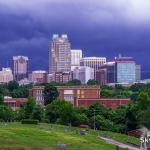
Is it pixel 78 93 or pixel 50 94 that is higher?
pixel 78 93

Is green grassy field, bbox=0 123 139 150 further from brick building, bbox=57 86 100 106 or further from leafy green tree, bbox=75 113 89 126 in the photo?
brick building, bbox=57 86 100 106

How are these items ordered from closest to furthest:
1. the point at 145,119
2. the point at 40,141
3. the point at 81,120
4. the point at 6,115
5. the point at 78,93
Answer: the point at 40,141
the point at 145,119
the point at 81,120
the point at 6,115
the point at 78,93

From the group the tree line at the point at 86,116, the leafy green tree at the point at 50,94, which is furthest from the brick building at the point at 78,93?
the tree line at the point at 86,116

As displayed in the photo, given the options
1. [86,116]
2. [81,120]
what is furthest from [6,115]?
[86,116]

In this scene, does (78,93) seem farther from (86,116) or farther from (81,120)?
(81,120)

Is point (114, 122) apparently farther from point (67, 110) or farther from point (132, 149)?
point (132, 149)

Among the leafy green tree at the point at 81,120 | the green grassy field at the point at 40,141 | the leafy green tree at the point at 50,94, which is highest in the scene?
the leafy green tree at the point at 50,94

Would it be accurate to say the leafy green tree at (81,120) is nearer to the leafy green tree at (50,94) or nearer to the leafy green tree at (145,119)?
the leafy green tree at (145,119)

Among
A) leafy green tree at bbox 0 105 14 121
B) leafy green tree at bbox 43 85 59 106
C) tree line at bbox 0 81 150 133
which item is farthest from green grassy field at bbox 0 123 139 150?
leafy green tree at bbox 43 85 59 106

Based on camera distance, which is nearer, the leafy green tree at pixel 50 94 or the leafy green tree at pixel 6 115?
the leafy green tree at pixel 6 115

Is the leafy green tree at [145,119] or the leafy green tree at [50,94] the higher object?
the leafy green tree at [50,94]

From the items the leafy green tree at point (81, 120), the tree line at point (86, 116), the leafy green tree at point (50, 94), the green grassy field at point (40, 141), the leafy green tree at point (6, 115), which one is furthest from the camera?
the leafy green tree at point (50, 94)

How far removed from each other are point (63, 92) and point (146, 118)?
110722mm

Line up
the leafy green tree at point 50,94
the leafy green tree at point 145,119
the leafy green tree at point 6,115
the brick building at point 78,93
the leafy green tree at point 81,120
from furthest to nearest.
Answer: the brick building at point 78,93 → the leafy green tree at point 50,94 → the leafy green tree at point 6,115 → the leafy green tree at point 81,120 → the leafy green tree at point 145,119
